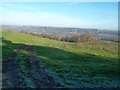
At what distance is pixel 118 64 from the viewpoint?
370 inches

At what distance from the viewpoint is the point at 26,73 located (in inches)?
354

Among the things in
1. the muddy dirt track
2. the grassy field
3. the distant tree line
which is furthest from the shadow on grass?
the distant tree line

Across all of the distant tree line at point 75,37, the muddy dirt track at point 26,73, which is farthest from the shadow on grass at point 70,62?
the distant tree line at point 75,37

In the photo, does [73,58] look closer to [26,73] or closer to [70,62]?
[70,62]

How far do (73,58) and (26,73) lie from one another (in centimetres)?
168

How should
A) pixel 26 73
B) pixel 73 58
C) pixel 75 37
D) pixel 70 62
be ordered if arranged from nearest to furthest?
pixel 26 73, pixel 70 62, pixel 73 58, pixel 75 37

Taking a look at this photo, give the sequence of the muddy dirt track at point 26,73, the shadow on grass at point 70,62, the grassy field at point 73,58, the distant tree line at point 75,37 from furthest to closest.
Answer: the distant tree line at point 75,37, the shadow on grass at point 70,62, the grassy field at point 73,58, the muddy dirt track at point 26,73

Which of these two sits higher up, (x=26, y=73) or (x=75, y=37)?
(x=75, y=37)

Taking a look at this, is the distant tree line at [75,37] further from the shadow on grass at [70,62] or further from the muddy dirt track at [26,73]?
the muddy dirt track at [26,73]

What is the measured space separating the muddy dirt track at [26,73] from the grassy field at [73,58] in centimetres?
14

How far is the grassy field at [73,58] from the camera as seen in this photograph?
886 cm

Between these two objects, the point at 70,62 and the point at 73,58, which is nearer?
the point at 70,62

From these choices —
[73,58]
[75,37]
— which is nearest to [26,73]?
[73,58]

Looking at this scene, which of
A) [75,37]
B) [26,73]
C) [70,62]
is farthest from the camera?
[75,37]
